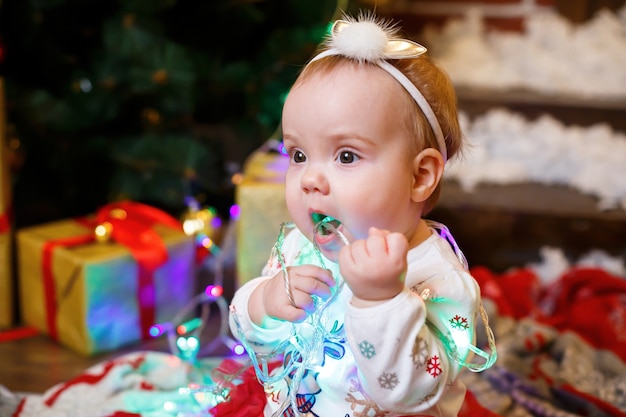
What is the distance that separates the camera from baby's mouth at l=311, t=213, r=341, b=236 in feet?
2.99

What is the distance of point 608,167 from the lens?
2125 millimetres

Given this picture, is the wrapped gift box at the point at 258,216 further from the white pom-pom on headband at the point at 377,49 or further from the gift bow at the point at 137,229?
the white pom-pom on headband at the point at 377,49

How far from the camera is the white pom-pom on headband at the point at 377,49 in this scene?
91 centimetres

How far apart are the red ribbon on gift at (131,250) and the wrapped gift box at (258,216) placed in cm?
20

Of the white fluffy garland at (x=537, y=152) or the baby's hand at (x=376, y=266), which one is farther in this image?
the white fluffy garland at (x=537, y=152)


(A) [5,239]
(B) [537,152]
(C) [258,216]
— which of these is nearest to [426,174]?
(C) [258,216]

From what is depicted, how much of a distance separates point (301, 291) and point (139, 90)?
1069mm

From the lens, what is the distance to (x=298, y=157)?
0.95 m

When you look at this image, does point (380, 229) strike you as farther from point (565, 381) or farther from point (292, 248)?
point (565, 381)

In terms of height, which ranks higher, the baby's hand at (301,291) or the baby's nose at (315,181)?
the baby's nose at (315,181)

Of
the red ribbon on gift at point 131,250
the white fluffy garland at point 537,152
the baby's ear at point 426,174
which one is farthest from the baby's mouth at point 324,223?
the white fluffy garland at point 537,152

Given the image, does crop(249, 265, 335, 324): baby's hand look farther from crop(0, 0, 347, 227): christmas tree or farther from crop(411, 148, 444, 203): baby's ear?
crop(0, 0, 347, 227): christmas tree

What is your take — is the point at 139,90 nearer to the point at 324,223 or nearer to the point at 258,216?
the point at 258,216

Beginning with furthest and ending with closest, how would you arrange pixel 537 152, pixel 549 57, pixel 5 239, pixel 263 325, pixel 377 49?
1. pixel 549 57
2. pixel 537 152
3. pixel 5 239
4. pixel 263 325
5. pixel 377 49
